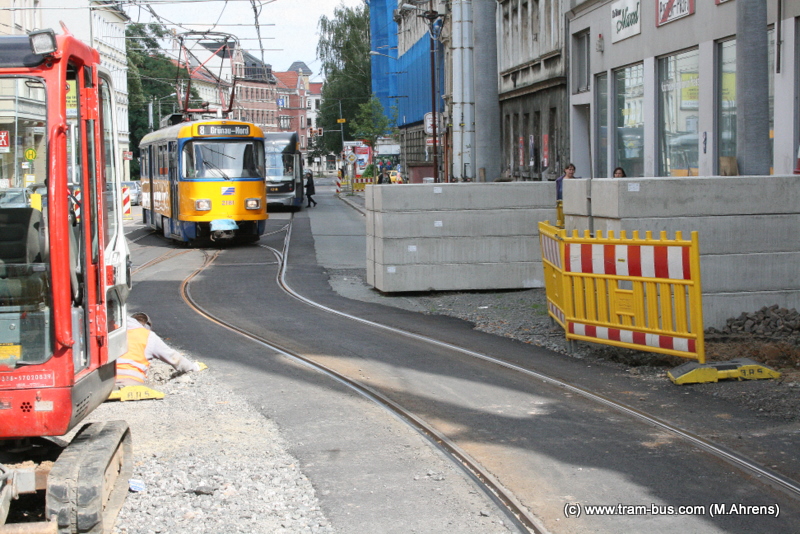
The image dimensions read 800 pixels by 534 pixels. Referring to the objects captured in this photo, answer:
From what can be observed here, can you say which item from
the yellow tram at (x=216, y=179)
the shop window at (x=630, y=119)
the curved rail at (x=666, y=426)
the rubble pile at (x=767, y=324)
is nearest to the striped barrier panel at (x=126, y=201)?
the yellow tram at (x=216, y=179)

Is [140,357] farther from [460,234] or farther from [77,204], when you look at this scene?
[460,234]

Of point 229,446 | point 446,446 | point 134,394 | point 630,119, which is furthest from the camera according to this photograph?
point 630,119

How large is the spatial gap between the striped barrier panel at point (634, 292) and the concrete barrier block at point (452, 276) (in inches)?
196

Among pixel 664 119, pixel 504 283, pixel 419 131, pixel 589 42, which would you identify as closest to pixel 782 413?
pixel 504 283

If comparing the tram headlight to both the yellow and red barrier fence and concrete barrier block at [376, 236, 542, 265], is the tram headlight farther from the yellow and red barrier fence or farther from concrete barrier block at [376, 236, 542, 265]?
concrete barrier block at [376, 236, 542, 265]

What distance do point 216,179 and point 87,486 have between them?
20602 millimetres

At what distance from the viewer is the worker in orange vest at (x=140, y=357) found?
8758mm

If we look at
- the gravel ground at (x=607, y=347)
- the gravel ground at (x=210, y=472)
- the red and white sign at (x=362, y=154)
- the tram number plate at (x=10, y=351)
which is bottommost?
the gravel ground at (x=210, y=472)

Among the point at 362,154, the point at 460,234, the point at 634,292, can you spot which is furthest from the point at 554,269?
the point at 362,154

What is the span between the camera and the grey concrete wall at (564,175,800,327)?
10.6m

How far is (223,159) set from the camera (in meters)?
25.3

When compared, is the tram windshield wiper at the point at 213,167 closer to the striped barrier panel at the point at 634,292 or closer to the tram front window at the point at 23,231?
the striped barrier panel at the point at 634,292

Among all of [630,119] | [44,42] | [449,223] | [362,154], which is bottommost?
[449,223]

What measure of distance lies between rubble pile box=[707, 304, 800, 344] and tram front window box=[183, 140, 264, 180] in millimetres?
16643
